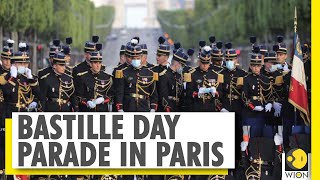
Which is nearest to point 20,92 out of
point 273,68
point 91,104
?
point 91,104

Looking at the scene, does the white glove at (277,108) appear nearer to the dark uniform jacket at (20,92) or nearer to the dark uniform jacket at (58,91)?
the dark uniform jacket at (58,91)

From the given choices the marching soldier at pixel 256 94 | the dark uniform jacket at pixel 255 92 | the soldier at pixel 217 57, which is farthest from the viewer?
the soldier at pixel 217 57

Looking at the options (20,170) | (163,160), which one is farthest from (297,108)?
(20,170)

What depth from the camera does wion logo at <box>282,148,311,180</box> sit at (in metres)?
9.20

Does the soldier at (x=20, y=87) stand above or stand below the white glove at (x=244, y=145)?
above

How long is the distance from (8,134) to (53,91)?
4.41 metres

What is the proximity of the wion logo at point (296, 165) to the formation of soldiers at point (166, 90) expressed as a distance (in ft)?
10.7

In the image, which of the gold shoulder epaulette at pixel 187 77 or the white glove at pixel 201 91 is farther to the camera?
the gold shoulder epaulette at pixel 187 77

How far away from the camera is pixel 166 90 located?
14.4 meters

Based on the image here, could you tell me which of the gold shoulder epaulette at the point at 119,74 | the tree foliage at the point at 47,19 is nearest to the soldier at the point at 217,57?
the gold shoulder epaulette at the point at 119,74

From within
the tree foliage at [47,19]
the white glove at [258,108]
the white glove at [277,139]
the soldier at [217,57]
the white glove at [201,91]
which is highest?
the tree foliage at [47,19]

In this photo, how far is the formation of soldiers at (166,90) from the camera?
1336 centimetres

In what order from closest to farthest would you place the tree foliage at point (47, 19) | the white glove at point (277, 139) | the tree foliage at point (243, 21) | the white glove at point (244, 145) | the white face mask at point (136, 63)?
the white glove at point (244, 145) < the white glove at point (277, 139) < the white face mask at point (136, 63) < the tree foliage at point (243, 21) < the tree foliage at point (47, 19)

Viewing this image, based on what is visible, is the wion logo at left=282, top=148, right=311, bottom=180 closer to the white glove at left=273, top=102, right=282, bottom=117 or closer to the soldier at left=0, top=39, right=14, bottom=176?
the white glove at left=273, top=102, right=282, bottom=117
